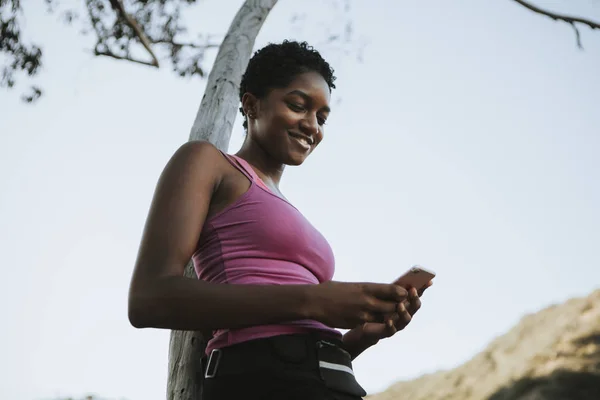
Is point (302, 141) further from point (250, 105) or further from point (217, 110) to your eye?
point (217, 110)

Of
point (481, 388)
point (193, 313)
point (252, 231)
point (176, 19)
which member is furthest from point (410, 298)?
point (481, 388)

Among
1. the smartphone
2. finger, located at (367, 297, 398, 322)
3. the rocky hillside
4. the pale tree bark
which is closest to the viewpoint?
finger, located at (367, 297, 398, 322)

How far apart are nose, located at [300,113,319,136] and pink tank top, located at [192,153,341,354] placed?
0.33 metres

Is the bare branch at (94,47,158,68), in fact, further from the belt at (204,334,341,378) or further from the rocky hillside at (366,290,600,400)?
the rocky hillside at (366,290,600,400)

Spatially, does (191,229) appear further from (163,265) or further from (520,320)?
(520,320)

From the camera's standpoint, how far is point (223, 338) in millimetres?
1364

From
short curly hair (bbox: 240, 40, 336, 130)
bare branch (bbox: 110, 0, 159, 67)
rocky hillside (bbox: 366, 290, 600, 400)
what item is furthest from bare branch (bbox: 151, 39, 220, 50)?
rocky hillside (bbox: 366, 290, 600, 400)

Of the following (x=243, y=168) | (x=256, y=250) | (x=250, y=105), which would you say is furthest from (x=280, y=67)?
(x=256, y=250)

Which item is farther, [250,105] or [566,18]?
[566,18]

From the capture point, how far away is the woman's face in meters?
1.81

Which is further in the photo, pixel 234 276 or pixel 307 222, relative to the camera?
pixel 307 222

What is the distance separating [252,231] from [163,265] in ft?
0.88

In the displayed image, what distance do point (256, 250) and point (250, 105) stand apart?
0.64 m

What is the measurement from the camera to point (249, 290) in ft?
4.01
